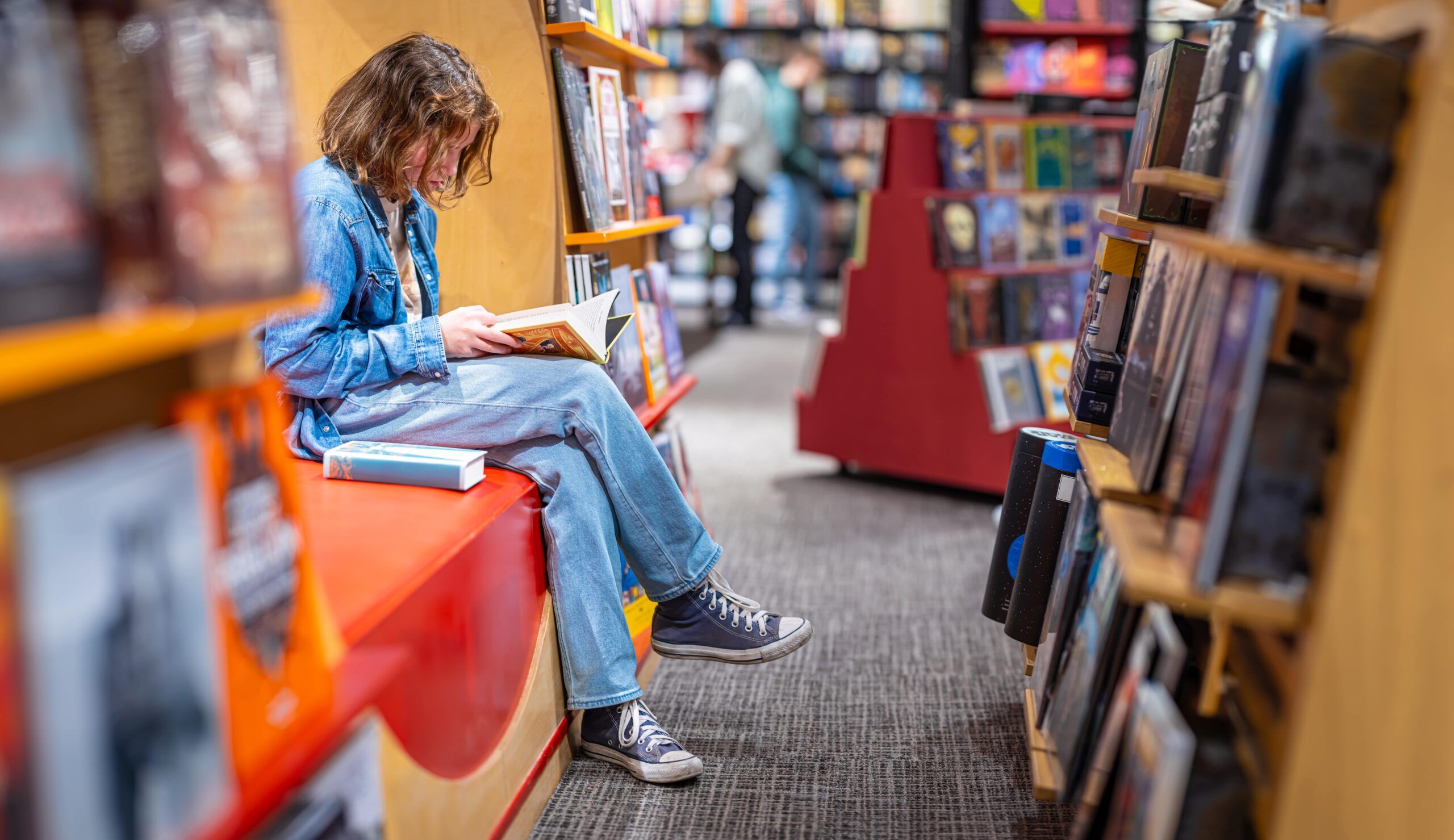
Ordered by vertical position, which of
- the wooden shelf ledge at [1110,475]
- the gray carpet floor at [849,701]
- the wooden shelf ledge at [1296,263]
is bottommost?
the gray carpet floor at [849,701]

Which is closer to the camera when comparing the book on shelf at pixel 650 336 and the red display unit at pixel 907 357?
the book on shelf at pixel 650 336

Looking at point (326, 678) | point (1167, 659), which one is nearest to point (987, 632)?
point (1167, 659)

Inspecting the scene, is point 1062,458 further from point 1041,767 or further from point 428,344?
point 428,344

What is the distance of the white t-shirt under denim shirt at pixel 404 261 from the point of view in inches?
70.2

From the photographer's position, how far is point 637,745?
5.58 feet

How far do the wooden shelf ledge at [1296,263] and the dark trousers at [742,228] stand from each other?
16.4ft

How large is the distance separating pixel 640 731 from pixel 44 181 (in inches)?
50.8

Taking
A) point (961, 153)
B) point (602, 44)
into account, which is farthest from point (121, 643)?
point (961, 153)

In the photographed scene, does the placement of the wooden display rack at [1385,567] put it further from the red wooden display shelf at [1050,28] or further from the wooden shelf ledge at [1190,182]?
the red wooden display shelf at [1050,28]

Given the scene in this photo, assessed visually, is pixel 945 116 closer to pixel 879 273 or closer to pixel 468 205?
pixel 879 273

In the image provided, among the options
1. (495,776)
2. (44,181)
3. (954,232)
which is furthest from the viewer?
(954,232)

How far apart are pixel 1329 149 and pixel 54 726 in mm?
1158

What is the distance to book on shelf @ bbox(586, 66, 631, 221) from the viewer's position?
2131 mm

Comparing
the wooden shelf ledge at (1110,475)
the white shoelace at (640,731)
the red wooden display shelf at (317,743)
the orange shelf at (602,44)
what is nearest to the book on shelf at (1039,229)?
the orange shelf at (602,44)
